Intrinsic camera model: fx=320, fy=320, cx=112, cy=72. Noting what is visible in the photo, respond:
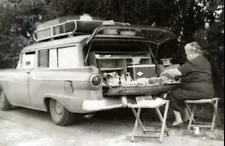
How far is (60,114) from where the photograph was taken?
19.9 ft

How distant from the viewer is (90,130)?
5.75 metres

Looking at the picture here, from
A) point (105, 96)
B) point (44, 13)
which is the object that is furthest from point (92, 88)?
point (44, 13)

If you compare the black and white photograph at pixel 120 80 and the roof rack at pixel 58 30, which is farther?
the roof rack at pixel 58 30

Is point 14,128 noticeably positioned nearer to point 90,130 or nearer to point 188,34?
point 90,130

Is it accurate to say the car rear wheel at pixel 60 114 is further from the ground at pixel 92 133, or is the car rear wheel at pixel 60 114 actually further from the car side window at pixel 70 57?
the car side window at pixel 70 57

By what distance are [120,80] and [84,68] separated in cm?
74

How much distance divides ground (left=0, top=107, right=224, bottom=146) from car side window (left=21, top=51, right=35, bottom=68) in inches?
45.7

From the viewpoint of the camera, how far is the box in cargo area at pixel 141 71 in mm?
6059

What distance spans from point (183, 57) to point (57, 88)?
3.23 meters

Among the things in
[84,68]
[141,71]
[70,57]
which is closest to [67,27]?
[70,57]

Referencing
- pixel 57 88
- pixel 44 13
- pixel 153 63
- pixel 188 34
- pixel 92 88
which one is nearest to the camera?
pixel 92 88

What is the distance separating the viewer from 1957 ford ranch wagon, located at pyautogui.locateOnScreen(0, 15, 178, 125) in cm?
522

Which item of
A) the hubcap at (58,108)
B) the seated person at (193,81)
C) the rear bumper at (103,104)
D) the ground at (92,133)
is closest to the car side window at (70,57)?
the hubcap at (58,108)

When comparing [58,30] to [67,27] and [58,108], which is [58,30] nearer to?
[67,27]
